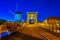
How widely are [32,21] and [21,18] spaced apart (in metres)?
7.42

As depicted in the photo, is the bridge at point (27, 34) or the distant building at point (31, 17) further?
the distant building at point (31, 17)

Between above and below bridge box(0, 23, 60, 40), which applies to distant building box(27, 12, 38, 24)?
above

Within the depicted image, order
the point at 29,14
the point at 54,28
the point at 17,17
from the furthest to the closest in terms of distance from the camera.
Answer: the point at 17,17
the point at 29,14
the point at 54,28

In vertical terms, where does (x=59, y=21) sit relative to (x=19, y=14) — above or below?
below

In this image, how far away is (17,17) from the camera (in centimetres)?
8188

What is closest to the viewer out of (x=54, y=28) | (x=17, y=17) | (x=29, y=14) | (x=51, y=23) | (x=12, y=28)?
(x=12, y=28)

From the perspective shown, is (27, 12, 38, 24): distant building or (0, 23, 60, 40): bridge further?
→ (27, 12, 38, 24): distant building

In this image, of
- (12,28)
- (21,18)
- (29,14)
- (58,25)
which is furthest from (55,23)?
(21,18)

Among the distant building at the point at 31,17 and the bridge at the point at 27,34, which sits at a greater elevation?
the distant building at the point at 31,17

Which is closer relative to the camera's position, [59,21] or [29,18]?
[59,21]

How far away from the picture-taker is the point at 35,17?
77.8 metres

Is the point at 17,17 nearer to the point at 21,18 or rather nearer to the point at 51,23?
the point at 21,18

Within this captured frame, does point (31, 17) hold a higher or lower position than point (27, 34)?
higher

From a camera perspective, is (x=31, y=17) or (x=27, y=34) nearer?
(x=27, y=34)
